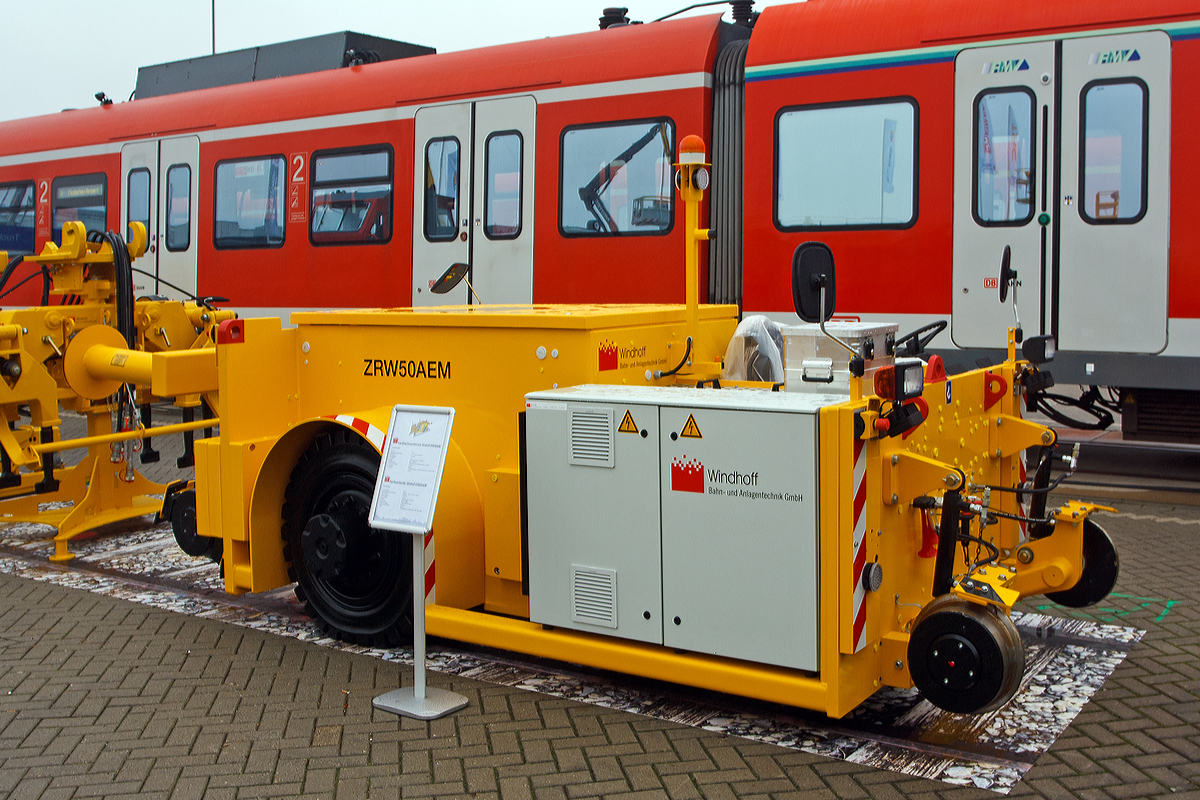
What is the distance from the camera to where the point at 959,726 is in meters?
4.07

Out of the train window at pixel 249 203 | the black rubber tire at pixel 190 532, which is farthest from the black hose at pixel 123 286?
the train window at pixel 249 203

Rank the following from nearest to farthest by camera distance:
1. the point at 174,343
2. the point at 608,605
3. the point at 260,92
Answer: the point at 608,605
the point at 174,343
the point at 260,92

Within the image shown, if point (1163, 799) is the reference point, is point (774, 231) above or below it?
above

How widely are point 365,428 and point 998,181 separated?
5053mm

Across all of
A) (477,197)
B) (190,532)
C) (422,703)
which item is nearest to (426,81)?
(477,197)

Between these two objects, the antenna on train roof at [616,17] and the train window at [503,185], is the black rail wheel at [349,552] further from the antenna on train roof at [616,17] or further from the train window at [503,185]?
the antenna on train roof at [616,17]

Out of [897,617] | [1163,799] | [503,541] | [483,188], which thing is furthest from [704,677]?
[483,188]

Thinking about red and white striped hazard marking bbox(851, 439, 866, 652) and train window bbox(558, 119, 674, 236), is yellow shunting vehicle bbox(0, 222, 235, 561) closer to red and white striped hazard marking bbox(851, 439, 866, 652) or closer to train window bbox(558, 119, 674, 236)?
train window bbox(558, 119, 674, 236)

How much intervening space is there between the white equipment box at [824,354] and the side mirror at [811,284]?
43cm

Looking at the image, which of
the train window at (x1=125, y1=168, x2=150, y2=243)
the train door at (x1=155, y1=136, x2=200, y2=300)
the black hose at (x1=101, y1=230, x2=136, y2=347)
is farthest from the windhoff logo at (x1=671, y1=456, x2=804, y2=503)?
the train window at (x1=125, y1=168, x2=150, y2=243)

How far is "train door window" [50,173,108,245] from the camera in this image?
44.6 feet

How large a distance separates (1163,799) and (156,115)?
40.7 ft

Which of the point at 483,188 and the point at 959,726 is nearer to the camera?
the point at 959,726

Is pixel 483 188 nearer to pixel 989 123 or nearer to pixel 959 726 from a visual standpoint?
pixel 989 123
